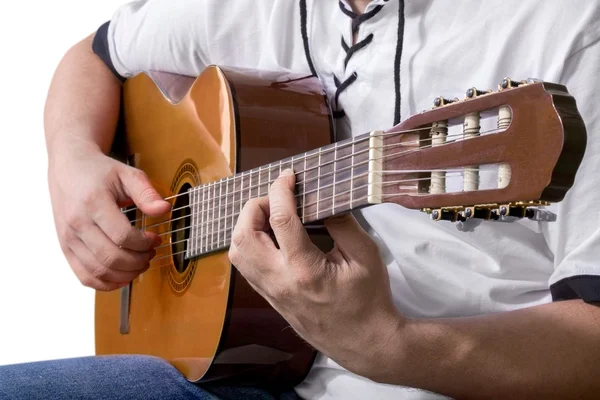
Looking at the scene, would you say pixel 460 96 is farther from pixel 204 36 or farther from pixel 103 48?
pixel 103 48

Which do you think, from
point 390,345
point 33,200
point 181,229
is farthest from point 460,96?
point 33,200

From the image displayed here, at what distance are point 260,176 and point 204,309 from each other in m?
0.23

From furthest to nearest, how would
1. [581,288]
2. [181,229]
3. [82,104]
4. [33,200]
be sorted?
[33,200] → [82,104] → [181,229] → [581,288]

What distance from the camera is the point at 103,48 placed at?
4.92 ft

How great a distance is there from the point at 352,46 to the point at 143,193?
15.6 inches

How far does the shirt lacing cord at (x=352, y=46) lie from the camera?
102 cm

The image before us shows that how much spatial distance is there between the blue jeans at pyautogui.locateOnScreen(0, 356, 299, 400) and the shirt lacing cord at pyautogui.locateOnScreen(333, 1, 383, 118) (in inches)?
15.9

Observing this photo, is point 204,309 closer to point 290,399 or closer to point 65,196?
point 290,399

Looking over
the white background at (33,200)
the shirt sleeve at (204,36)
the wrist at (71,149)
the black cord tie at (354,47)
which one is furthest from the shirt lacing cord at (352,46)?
the white background at (33,200)

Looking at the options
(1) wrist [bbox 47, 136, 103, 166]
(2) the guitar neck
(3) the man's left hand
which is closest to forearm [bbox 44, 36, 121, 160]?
(1) wrist [bbox 47, 136, 103, 166]

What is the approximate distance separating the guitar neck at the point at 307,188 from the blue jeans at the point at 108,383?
175 mm

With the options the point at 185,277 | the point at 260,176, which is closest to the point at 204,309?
the point at 185,277

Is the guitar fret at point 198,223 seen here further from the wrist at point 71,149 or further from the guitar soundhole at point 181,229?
the wrist at point 71,149

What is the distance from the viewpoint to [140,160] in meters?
1.36
